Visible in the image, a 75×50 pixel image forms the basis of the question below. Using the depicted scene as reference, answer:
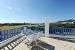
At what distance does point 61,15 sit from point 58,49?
16050mm

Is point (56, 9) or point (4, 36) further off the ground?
point (56, 9)

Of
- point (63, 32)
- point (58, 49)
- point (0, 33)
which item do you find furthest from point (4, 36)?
point (63, 32)

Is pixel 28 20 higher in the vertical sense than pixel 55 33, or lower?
higher

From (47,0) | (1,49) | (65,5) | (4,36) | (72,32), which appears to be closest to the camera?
(1,49)

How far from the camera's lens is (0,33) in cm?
525

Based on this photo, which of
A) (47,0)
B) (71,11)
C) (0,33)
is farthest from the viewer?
(71,11)

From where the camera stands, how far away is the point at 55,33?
8.45 m

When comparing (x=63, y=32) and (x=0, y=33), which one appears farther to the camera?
(x=63, y=32)

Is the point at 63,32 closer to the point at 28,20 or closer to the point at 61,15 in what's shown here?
the point at 61,15

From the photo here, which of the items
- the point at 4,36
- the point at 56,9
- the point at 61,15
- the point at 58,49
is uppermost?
the point at 56,9

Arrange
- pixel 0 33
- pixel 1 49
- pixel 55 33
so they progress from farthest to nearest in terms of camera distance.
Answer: pixel 55 33
pixel 0 33
pixel 1 49

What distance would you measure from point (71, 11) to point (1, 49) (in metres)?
18.0

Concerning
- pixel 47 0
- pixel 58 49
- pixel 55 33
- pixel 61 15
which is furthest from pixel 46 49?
pixel 61 15

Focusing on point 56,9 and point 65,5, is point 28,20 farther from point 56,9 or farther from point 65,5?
point 65,5
